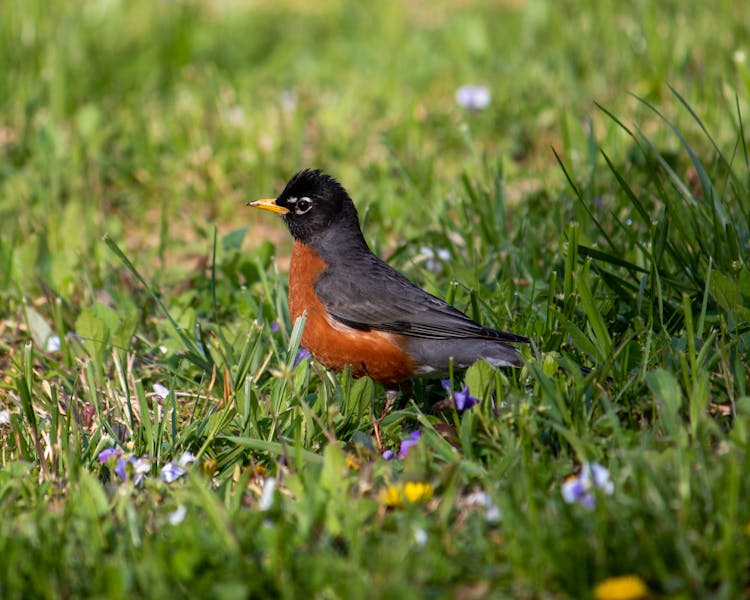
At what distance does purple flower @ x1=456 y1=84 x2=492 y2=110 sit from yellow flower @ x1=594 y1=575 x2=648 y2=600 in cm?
523

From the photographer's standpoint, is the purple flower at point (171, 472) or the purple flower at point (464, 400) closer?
the purple flower at point (171, 472)

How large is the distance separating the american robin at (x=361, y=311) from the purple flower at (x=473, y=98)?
246 cm

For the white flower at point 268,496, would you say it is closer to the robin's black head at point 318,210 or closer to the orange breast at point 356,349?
the orange breast at point 356,349

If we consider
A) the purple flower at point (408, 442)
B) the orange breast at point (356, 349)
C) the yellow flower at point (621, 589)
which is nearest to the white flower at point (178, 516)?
the purple flower at point (408, 442)

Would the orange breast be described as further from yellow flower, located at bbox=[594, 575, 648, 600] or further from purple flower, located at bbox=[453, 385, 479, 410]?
yellow flower, located at bbox=[594, 575, 648, 600]

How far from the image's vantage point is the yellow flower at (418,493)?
120 inches

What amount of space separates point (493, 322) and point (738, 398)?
1351 mm

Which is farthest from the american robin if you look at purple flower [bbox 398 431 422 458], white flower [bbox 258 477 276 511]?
A: white flower [bbox 258 477 276 511]

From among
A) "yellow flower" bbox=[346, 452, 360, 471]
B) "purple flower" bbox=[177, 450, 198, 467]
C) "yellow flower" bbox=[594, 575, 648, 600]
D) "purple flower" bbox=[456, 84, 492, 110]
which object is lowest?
"purple flower" bbox=[456, 84, 492, 110]

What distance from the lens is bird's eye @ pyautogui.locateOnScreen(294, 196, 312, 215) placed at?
514 cm

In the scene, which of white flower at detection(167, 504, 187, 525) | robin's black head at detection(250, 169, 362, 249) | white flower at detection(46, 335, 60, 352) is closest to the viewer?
white flower at detection(167, 504, 187, 525)

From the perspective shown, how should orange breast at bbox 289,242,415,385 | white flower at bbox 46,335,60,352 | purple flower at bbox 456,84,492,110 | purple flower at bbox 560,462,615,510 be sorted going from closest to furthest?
purple flower at bbox 560,462,615,510, orange breast at bbox 289,242,415,385, white flower at bbox 46,335,60,352, purple flower at bbox 456,84,492,110

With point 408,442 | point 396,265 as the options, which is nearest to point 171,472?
point 408,442

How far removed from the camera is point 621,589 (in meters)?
2.42
